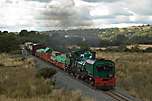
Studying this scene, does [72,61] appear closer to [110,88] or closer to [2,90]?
[110,88]

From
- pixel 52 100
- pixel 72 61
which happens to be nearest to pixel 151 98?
pixel 52 100

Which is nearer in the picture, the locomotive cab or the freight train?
the locomotive cab

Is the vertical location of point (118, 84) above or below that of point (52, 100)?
below

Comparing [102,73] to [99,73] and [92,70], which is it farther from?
[92,70]

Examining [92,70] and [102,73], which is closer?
[102,73]

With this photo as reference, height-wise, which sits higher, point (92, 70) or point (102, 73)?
point (92, 70)

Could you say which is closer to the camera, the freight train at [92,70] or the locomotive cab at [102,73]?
the locomotive cab at [102,73]

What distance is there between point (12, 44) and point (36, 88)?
80.0 meters

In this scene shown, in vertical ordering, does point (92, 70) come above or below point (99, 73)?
above

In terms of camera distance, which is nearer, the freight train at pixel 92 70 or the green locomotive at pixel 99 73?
the green locomotive at pixel 99 73

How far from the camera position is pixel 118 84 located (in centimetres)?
3353

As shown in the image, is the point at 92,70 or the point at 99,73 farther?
the point at 92,70

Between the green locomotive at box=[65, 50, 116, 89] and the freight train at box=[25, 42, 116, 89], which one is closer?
the green locomotive at box=[65, 50, 116, 89]

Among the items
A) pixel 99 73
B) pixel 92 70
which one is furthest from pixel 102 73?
pixel 92 70
